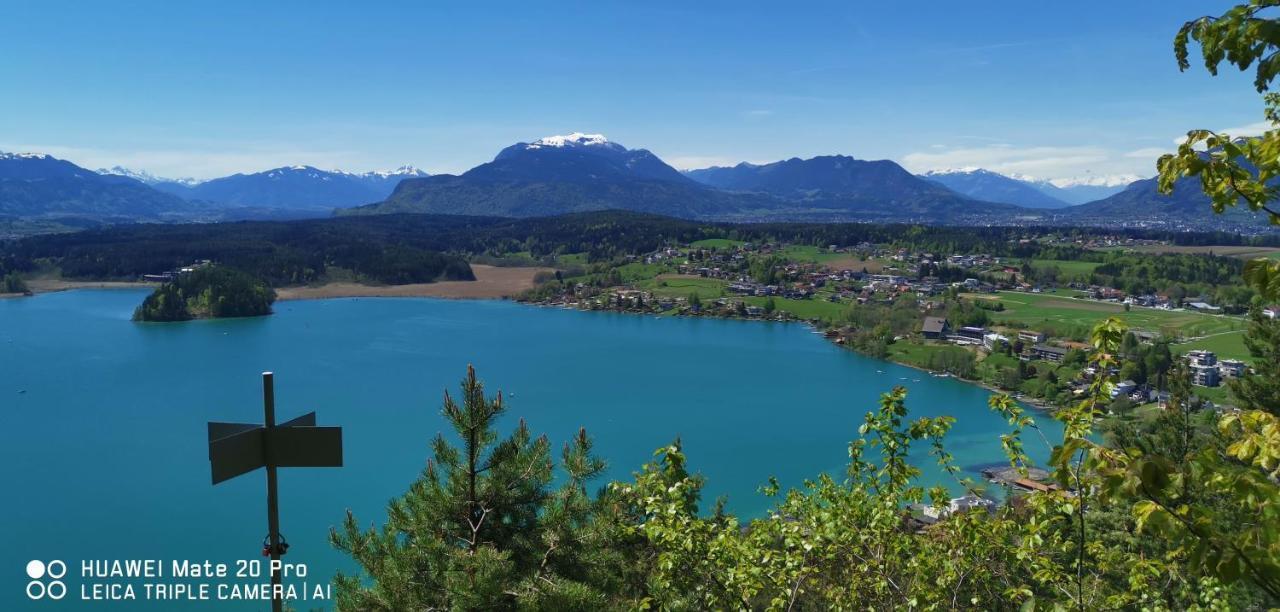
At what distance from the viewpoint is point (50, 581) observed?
962cm

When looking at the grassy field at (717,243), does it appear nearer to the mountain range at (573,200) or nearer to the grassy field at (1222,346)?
the grassy field at (1222,346)

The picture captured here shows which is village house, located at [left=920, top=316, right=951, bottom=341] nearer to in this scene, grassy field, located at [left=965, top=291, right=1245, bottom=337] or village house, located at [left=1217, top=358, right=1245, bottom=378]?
grassy field, located at [left=965, top=291, right=1245, bottom=337]

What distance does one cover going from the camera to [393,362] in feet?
76.3

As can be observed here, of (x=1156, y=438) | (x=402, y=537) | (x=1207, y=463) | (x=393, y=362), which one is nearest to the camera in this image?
(x=1207, y=463)

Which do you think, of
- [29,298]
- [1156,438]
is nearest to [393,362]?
[1156,438]

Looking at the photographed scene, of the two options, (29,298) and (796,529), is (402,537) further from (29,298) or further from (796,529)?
(29,298)

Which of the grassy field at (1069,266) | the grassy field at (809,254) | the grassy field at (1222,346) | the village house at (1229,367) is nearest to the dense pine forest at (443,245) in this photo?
the grassy field at (1069,266)

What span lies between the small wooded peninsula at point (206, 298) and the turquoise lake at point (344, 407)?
1321 millimetres

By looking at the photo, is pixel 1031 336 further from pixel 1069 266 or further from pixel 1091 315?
pixel 1069 266

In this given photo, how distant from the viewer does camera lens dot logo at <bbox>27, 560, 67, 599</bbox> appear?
353 inches

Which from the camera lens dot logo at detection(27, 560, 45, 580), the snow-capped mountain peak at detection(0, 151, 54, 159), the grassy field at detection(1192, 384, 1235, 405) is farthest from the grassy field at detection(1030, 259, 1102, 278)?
the snow-capped mountain peak at detection(0, 151, 54, 159)

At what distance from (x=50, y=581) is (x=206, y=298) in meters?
27.0

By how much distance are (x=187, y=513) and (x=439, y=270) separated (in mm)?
36089

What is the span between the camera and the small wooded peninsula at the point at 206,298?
104ft
